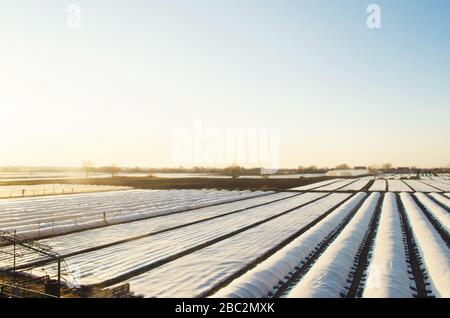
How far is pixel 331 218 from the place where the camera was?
3042cm

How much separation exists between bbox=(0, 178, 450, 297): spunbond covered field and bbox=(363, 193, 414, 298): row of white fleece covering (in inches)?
1.7

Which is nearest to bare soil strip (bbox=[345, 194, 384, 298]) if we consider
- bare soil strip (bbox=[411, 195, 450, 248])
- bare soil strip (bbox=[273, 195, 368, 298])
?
bare soil strip (bbox=[273, 195, 368, 298])

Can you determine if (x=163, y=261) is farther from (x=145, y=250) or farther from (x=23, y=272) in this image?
(x=23, y=272)

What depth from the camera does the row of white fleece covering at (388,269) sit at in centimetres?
1324

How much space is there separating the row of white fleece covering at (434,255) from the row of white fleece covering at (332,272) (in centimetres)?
314

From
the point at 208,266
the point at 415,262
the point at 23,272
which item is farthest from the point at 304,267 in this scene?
the point at 23,272

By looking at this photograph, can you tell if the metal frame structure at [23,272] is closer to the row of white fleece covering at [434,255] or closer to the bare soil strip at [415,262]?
the bare soil strip at [415,262]

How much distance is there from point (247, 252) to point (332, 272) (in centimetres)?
510

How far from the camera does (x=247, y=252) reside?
19297 millimetres

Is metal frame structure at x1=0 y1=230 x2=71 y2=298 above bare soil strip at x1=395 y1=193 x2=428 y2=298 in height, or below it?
above

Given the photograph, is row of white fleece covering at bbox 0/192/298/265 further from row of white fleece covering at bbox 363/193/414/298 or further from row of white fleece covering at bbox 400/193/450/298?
row of white fleece covering at bbox 400/193/450/298

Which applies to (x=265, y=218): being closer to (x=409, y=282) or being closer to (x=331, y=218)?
(x=331, y=218)

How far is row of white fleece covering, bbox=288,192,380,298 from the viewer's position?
13148mm
